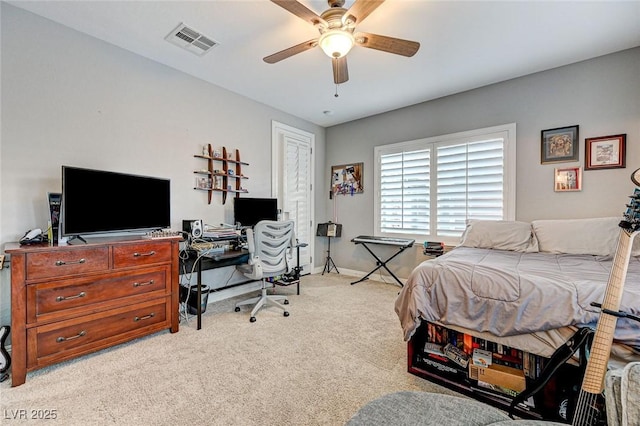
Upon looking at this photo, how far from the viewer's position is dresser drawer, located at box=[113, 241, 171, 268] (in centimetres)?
215

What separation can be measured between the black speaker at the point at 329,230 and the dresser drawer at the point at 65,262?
10.4 ft

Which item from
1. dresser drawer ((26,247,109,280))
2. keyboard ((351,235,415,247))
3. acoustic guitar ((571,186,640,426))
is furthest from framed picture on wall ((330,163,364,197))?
acoustic guitar ((571,186,640,426))

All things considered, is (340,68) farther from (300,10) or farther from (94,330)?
(94,330)

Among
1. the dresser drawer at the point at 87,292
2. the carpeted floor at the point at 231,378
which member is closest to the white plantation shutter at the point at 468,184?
the carpeted floor at the point at 231,378

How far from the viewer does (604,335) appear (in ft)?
3.33

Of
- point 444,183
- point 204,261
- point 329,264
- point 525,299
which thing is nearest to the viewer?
point 525,299

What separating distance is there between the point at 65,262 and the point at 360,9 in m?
2.61

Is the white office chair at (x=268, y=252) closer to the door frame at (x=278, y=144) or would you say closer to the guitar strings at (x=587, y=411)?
the door frame at (x=278, y=144)

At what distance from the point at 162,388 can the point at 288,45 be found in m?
2.91

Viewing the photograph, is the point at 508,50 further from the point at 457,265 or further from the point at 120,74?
the point at 120,74

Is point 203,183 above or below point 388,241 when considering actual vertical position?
above

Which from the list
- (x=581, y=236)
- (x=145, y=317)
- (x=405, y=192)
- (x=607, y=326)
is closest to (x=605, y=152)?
(x=581, y=236)

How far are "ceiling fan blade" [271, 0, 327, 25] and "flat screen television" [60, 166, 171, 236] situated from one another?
1874 millimetres

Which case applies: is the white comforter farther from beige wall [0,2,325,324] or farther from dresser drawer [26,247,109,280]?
beige wall [0,2,325,324]
